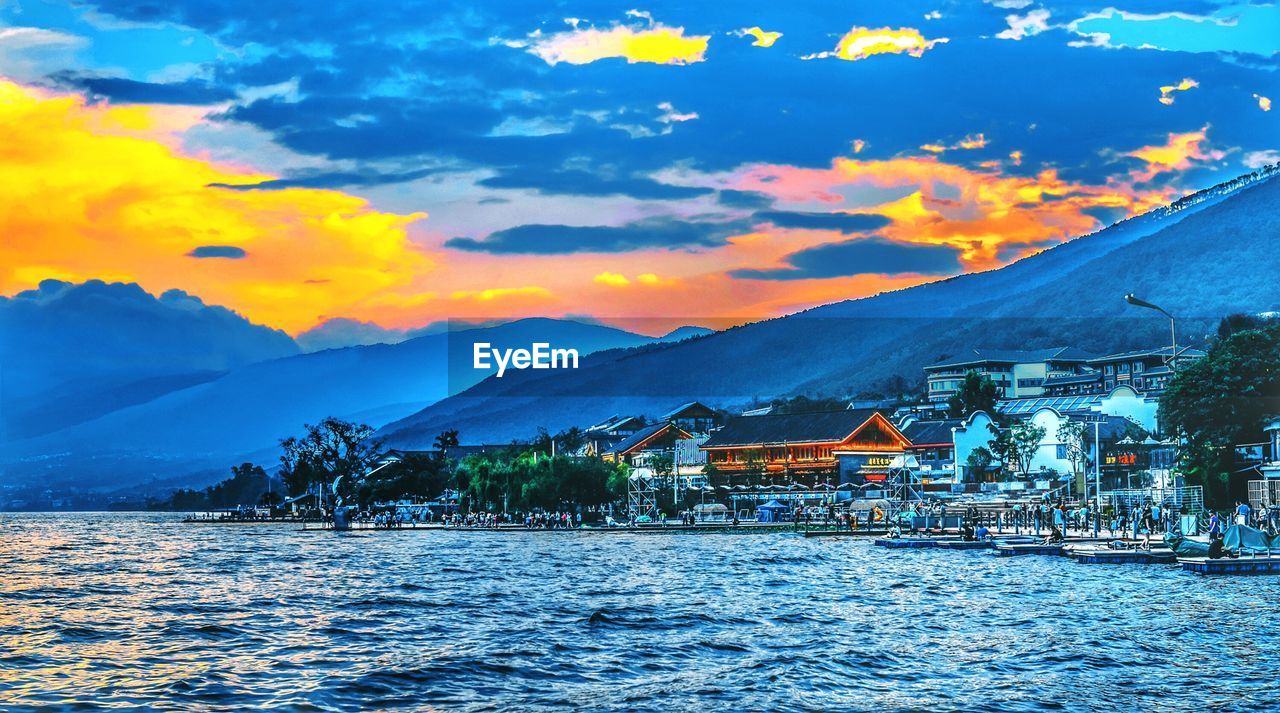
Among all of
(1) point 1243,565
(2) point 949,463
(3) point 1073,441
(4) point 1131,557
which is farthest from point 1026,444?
(1) point 1243,565

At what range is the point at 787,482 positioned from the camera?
173625 millimetres

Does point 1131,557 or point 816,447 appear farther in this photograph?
point 816,447

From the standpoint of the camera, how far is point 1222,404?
320ft

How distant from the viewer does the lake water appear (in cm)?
3128

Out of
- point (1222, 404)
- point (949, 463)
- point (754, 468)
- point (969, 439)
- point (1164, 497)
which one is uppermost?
point (1222, 404)

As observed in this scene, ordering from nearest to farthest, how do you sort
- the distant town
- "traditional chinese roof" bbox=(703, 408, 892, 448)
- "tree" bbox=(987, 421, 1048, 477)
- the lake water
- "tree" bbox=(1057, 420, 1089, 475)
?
the lake water, the distant town, "tree" bbox=(1057, 420, 1089, 475), "tree" bbox=(987, 421, 1048, 477), "traditional chinese roof" bbox=(703, 408, 892, 448)

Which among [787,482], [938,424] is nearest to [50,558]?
[787,482]

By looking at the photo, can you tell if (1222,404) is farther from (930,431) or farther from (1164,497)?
(930,431)

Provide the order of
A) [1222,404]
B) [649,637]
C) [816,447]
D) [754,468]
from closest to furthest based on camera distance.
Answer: [649,637], [1222,404], [754,468], [816,447]

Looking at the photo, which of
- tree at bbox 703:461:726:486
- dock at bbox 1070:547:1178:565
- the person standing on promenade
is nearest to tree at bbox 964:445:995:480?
tree at bbox 703:461:726:486

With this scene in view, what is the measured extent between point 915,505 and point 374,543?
4943 centimetres

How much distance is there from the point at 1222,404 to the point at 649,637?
224ft

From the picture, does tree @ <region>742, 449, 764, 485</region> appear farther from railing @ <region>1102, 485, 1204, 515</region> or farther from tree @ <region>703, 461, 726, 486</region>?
railing @ <region>1102, 485, 1204, 515</region>

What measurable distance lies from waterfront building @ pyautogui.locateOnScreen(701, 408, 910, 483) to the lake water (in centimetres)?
10034
